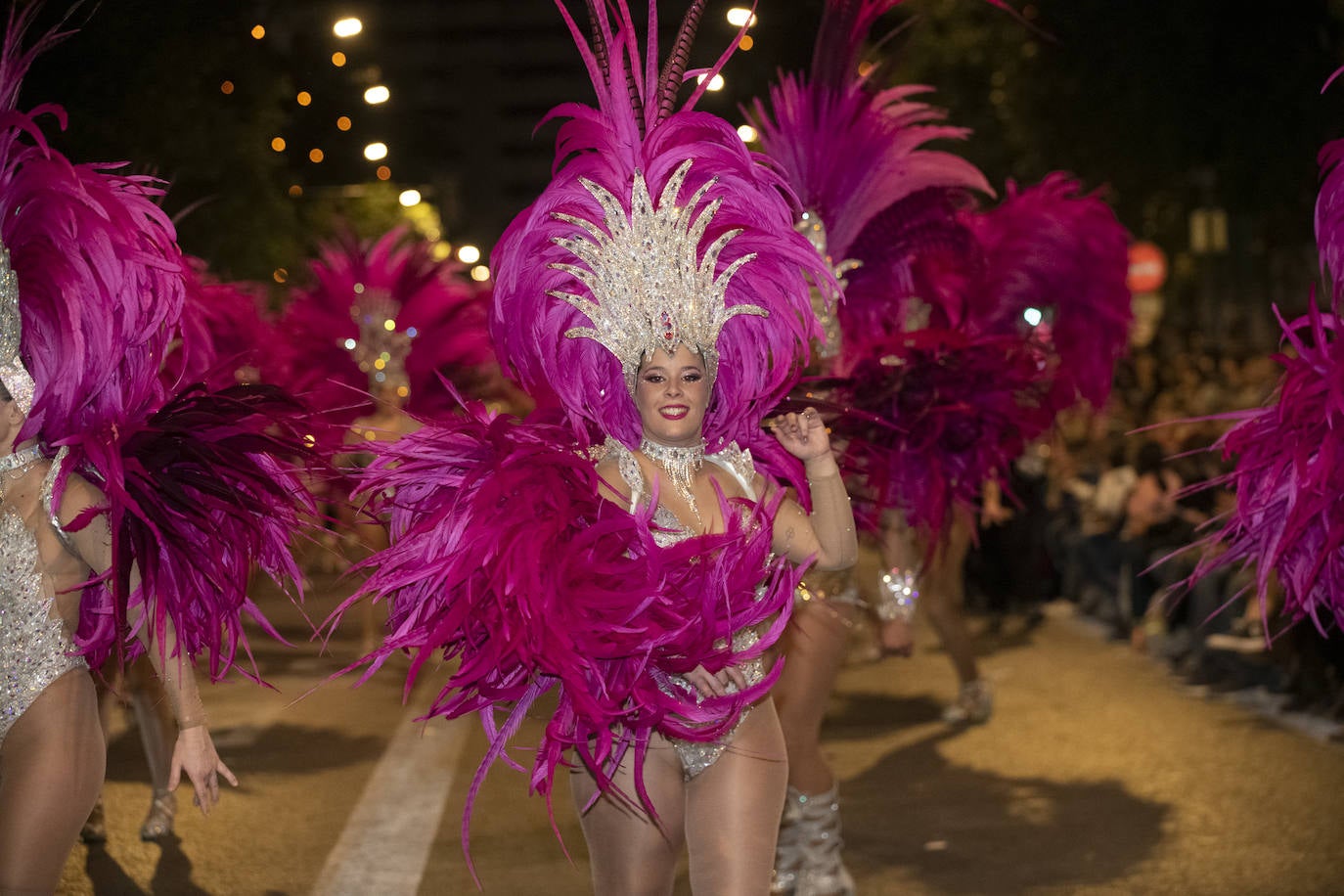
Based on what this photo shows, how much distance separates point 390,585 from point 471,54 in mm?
168213

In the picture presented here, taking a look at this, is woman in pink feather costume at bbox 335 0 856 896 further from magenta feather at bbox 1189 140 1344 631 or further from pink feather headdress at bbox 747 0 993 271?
pink feather headdress at bbox 747 0 993 271

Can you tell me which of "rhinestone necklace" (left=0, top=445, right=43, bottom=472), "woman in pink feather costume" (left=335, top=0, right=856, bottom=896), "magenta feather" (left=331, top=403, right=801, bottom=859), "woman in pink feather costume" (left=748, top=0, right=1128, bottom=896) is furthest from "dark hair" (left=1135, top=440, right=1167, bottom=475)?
"rhinestone necklace" (left=0, top=445, right=43, bottom=472)

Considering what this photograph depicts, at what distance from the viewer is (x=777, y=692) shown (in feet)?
18.7

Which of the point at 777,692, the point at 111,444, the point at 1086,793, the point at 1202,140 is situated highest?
the point at 1202,140

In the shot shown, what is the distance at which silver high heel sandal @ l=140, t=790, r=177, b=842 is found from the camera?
688 centimetres

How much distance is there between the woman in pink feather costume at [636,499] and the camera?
3938mm

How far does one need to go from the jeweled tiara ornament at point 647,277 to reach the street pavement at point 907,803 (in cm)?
121

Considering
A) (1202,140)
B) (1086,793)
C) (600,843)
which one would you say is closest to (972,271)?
(1086,793)

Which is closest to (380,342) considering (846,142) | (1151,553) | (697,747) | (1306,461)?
(1151,553)

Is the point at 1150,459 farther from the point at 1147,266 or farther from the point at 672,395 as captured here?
the point at 1147,266

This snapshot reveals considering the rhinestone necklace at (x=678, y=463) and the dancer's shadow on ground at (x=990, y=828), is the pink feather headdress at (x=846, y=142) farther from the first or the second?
the rhinestone necklace at (x=678, y=463)

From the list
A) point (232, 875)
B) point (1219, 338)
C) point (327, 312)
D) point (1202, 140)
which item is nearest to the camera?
point (232, 875)

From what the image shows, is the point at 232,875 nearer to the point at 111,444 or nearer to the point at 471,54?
the point at 111,444

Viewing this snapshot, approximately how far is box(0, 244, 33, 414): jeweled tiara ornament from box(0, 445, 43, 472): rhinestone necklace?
0.33 feet
